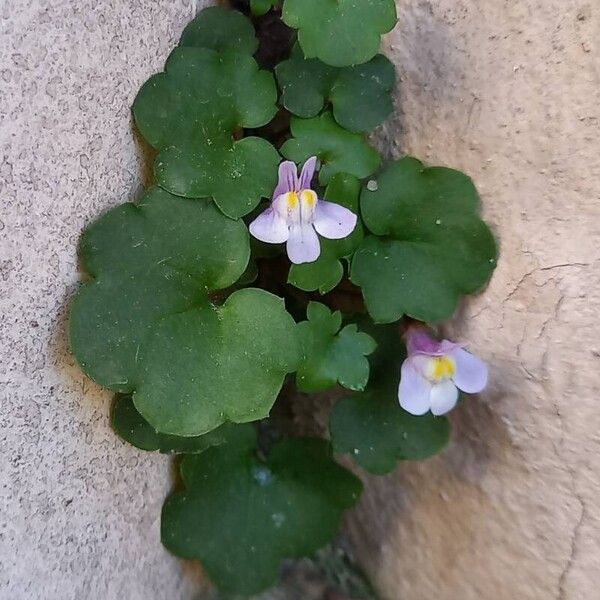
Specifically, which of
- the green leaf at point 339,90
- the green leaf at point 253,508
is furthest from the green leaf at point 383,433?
the green leaf at point 339,90

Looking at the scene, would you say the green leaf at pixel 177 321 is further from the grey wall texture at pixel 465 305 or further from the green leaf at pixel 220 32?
the green leaf at pixel 220 32

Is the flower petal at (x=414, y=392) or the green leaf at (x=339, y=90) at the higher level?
the green leaf at (x=339, y=90)

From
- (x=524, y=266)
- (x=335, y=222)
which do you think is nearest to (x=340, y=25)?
(x=335, y=222)

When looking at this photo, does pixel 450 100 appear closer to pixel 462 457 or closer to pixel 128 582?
pixel 462 457

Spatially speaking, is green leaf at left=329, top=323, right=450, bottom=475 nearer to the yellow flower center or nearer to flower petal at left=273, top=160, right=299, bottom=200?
the yellow flower center

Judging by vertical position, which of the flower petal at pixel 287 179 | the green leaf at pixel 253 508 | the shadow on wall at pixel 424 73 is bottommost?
the green leaf at pixel 253 508

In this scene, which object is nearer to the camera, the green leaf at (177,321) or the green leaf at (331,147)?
the green leaf at (177,321)
